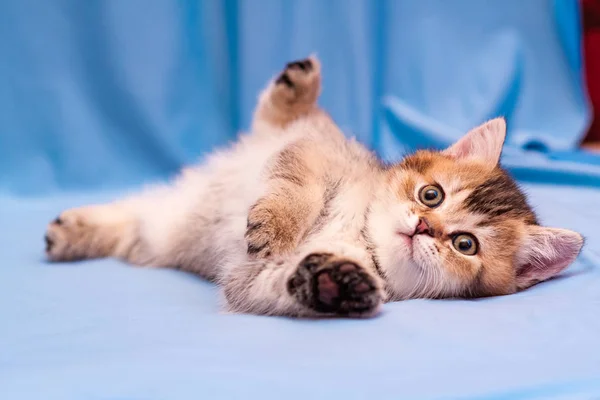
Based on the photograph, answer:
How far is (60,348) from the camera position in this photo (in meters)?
1.05

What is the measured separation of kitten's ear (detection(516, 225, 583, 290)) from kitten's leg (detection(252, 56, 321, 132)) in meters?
0.81

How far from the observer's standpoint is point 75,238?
5.63ft

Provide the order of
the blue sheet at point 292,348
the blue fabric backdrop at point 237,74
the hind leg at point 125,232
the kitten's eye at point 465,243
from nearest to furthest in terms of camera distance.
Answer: the blue sheet at point 292,348 → the kitten's eye at point 465,243 → the hind leg at point 125,232 → the blue fabric backdrop at point 237,74

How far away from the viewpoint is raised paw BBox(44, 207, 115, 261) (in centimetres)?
169

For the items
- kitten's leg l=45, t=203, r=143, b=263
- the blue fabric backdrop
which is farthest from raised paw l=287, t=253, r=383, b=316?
the blue fabric backdrop

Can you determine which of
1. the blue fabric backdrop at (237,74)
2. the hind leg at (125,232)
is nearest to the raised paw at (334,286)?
the hind leg at (125,232)

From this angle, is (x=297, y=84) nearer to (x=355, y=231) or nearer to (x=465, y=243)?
(x=355, y=231)

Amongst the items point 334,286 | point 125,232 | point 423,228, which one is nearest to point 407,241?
point 423,228

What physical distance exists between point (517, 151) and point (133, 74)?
1.76m

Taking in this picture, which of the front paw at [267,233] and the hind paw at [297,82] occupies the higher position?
the hind paw at [297,82]

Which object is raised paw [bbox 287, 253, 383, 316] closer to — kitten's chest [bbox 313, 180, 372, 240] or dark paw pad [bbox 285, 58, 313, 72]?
kitten's chest [bbox 313, 180, 372, 240]

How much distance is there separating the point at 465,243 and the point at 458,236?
21mm

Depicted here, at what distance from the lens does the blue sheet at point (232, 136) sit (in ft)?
3.02

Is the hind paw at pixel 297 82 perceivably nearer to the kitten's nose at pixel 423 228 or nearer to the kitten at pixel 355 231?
the kitten at pixel 355 231
